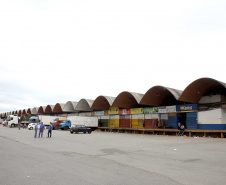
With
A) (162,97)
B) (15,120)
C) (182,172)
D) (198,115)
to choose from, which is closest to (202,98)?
(198,115)

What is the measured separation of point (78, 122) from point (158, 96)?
16.1m

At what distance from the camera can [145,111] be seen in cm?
3697

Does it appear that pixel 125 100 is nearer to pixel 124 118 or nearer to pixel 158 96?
pixel 124 118

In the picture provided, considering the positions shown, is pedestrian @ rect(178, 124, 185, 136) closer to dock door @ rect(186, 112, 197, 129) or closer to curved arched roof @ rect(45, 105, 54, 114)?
dock door @ rect(186, 112, 197, 129)

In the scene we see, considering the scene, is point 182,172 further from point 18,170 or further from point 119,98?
point 119,98

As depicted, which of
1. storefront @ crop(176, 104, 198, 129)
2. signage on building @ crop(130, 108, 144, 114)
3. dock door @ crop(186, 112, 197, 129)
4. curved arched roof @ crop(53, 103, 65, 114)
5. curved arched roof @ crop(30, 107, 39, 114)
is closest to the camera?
dock door @ crop(186, 112, 197, 129)

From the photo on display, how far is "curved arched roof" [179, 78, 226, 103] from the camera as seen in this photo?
27978mm

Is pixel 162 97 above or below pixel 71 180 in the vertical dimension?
above

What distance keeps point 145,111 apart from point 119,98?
6.09 meters

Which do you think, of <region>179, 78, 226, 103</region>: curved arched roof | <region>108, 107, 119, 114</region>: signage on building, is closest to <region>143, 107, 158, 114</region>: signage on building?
<region>179, 78, 226, 103</region>: curved arched roof

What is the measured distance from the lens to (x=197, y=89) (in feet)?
96.8

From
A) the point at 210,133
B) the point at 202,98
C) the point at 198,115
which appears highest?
the point at 202,98

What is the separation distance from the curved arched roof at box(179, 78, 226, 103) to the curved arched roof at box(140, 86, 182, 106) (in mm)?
2079

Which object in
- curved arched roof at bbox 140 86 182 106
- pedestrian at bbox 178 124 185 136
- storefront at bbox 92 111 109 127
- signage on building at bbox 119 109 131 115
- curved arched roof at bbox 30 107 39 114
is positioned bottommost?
pedestrian at bbox 178 124 185 136
